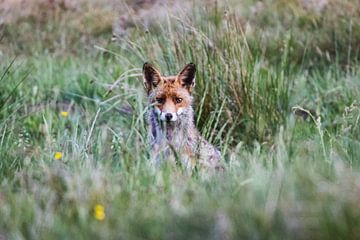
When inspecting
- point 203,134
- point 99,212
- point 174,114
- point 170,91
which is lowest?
point 203,134

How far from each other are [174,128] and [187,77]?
39 centimetres

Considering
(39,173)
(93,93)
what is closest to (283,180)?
(39,173)

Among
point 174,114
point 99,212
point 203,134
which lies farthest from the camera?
point 203,134

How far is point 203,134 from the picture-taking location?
689 cm

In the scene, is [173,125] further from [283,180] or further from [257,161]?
[283,180]

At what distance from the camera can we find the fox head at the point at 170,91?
22.1 feet

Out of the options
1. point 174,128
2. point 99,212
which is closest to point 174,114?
point 174,128

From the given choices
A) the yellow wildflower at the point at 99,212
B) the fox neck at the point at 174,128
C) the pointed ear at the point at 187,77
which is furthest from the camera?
the pointed ear at the point at 187,77

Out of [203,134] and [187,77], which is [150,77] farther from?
[203,134]

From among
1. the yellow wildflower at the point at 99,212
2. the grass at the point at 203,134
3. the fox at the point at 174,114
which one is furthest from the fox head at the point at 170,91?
the yellow wildflower at the point at 99,212

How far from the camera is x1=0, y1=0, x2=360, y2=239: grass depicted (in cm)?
426

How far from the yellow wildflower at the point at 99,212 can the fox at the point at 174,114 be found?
1.82m

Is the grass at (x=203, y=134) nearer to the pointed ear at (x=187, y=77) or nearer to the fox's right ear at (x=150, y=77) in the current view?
the fox's right ear at (x=150, y=77)

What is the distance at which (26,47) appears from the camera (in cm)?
1072
